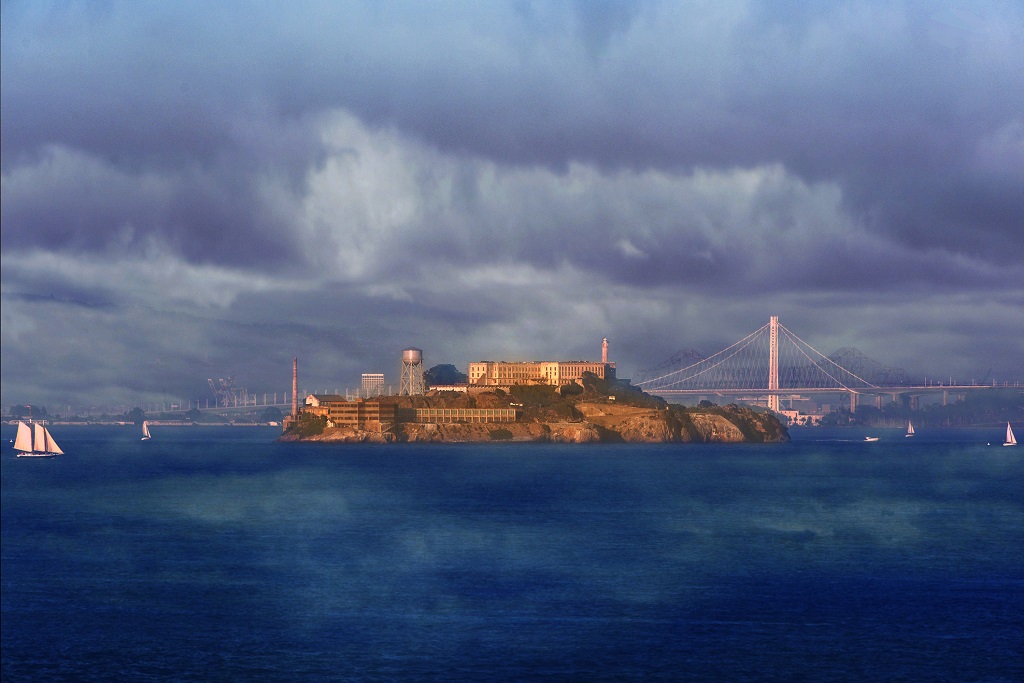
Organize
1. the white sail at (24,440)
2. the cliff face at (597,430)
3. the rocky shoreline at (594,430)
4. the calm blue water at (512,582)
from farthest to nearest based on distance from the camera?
the rocky shoreline at (594,430) → the cliff face at (597,430) → the white sail at (24,440) → the calm blue water at (512,582)

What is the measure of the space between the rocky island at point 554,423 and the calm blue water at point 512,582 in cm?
8148

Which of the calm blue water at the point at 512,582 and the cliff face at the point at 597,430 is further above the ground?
the cliff face at the point at 597,430

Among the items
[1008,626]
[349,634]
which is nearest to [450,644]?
[349,634]

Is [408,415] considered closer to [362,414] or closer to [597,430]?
[362,414]

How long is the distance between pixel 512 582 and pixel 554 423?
12735cm

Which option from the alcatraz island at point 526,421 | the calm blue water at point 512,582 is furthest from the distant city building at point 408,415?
the calm blue water at point 512,582

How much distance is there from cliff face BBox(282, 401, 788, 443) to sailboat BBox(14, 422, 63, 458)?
43.2 meters

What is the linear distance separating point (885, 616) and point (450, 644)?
14.0 m

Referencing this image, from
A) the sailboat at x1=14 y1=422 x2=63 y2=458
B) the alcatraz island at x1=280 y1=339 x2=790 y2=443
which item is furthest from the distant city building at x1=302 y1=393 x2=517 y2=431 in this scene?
the sailboat at x1=14 y1=422 x2=63 y2=458

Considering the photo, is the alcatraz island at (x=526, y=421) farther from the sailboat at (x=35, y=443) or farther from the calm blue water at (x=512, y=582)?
the calm blue water at (x=512, y=582)

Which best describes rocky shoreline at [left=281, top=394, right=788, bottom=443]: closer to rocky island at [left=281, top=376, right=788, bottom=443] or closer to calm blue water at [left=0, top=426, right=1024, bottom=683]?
rocky island at [left=281, top=376, right=788, bottom=443]

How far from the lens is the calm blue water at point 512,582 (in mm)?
32938

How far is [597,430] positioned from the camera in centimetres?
17012

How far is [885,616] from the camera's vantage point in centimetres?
3878
